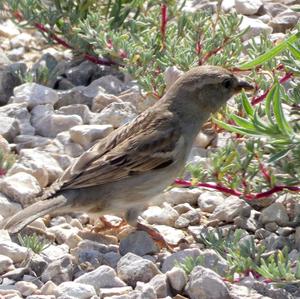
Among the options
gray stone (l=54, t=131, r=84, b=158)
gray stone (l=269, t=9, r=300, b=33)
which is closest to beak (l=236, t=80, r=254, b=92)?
gray stone (l=54, t=131, r=84, b=158)


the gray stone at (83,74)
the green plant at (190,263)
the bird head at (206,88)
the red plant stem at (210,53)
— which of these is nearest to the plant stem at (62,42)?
the gray stone at (83,74)

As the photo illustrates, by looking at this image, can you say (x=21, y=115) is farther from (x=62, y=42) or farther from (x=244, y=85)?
(x=244, y=85)

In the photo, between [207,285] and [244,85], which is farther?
[244,85]

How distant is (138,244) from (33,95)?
1983mm

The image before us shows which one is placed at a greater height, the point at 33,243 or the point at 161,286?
the point at 33,243

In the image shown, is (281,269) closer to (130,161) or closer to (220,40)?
(130,161)

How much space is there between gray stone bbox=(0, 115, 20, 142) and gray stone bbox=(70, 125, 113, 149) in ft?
1.23

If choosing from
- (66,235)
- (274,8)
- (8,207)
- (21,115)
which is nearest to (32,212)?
(66,235)

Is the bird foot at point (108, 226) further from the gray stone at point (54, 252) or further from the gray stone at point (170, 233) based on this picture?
the gray stone at point (54, 252)

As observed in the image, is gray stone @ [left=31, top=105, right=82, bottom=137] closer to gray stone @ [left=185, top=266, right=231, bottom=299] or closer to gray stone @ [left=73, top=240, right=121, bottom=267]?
gray stone @ [left=73, top=240, right=121, bottom=267]

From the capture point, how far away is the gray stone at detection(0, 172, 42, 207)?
6.29 m

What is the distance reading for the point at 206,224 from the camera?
622 cm

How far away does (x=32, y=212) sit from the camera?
5871 mm

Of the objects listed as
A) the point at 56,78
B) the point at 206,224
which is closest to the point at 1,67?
the point at 56,78
